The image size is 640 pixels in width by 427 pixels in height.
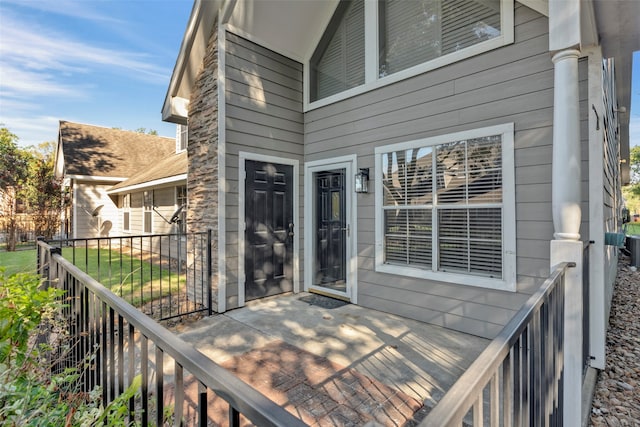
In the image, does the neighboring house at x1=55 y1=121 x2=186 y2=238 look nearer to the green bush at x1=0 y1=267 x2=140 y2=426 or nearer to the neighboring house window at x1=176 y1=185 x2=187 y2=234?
the neighboring house window at x1=176 y1=185 x2=187 y2=234

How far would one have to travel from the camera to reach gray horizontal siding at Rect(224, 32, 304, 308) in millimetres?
4402

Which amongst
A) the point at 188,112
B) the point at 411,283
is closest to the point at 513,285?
the point at 411,283

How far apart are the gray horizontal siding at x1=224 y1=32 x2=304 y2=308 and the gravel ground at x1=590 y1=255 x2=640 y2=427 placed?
13.0 feet

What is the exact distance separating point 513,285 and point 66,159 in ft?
48.9

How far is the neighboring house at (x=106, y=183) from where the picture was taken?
1059cm

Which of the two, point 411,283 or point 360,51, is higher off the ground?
point 360,51

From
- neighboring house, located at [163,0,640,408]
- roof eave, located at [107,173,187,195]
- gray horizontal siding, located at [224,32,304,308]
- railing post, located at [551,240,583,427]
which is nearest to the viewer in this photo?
railing post, located at [551,240,583,427]

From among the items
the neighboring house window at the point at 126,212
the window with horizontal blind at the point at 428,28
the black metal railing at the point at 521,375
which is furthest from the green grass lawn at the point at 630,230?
the neighboring house window at the point at 126,212

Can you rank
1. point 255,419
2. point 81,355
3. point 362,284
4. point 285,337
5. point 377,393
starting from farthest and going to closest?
point 362,284, point 285,337, point 377,393, point 81,355, point 255,419

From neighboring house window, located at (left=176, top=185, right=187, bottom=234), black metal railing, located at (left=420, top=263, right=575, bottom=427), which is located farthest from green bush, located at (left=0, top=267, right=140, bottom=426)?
neighboring house window, located at (left=176, top=185, right=187, bottom=234)

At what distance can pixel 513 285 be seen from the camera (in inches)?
127

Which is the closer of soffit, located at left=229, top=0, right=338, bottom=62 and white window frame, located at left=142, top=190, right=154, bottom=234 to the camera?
soffit, located at left=229, top=0, right=338, bottom=62

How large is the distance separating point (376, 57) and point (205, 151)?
2.82 meters

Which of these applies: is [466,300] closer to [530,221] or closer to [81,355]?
[530,221]
